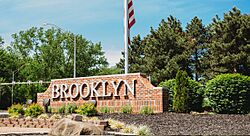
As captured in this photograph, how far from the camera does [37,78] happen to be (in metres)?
62.2

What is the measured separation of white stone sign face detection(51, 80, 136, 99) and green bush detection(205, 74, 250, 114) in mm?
4580

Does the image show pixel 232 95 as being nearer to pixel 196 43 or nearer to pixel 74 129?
pixel 74 129

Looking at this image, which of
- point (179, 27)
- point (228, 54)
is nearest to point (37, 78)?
point (179, 27)

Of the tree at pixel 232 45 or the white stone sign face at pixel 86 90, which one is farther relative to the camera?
the tree at pixel 232 45

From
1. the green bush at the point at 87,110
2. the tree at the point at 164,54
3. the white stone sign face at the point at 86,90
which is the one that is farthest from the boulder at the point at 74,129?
the tree at the point at 164,54

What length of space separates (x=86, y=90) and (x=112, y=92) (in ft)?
6.95

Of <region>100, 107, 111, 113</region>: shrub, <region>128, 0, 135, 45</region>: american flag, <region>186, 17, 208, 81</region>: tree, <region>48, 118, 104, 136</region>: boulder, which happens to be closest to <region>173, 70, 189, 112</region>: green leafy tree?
<region>100, 107, 111, 113</region>: shrub

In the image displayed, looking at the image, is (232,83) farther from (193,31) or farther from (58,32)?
(58,32)

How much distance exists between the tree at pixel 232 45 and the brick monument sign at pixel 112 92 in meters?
19.8

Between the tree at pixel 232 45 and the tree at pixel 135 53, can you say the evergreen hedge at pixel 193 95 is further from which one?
the tree at pixel 135 53

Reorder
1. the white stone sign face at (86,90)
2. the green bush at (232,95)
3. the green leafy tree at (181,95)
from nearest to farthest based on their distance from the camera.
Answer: the green leafy tree at (181,95) < the green bush at (232,95) < the white stone sign face at (86,90)

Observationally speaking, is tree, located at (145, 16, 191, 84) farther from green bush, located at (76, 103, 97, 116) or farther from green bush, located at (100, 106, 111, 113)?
green bush, located at (76, 103, 97, 116)

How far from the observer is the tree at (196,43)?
51938 mm

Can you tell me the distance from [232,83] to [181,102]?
2878mm
